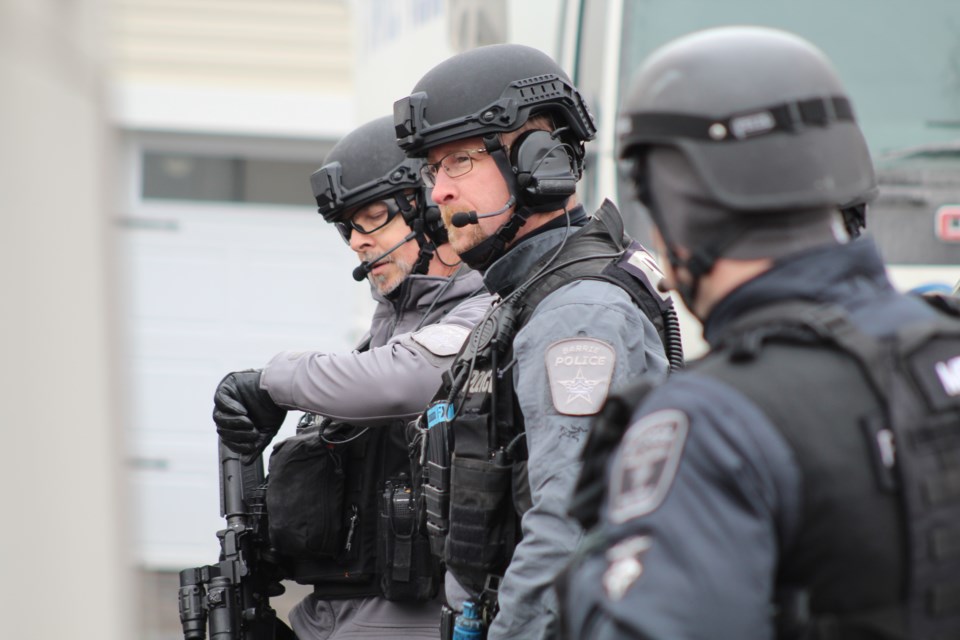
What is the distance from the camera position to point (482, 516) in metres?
2.53

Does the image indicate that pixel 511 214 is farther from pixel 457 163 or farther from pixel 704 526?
pixel 704 526

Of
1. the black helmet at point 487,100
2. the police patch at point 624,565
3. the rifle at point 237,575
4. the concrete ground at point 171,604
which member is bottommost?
the concrete ground at point 171,604

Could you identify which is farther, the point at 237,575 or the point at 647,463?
the point at 237,575

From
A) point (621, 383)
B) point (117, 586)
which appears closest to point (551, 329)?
point (621, 383)

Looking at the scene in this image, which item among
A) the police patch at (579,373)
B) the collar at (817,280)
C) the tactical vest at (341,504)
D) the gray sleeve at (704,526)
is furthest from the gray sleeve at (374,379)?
the gray sleeve at (704,526)

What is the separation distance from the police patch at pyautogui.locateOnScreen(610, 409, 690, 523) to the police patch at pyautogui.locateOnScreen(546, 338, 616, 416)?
75 cm

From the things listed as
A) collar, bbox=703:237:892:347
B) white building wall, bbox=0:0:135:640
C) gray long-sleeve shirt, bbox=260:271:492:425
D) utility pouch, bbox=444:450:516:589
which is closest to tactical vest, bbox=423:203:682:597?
utility pouch, bbox=444:450:516:589

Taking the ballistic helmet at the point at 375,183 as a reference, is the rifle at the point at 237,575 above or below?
below

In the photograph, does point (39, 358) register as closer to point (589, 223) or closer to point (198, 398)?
point (589, 223)

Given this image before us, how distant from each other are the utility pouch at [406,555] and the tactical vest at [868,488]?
1867mm

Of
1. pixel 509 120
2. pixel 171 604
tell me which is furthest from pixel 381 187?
pixel 171 604

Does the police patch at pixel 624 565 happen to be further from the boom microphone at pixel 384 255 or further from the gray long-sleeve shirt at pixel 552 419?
the boom microphone at pixel 384 255

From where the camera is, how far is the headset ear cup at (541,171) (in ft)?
9.10

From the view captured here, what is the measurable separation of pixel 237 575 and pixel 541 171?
5.13 feet
